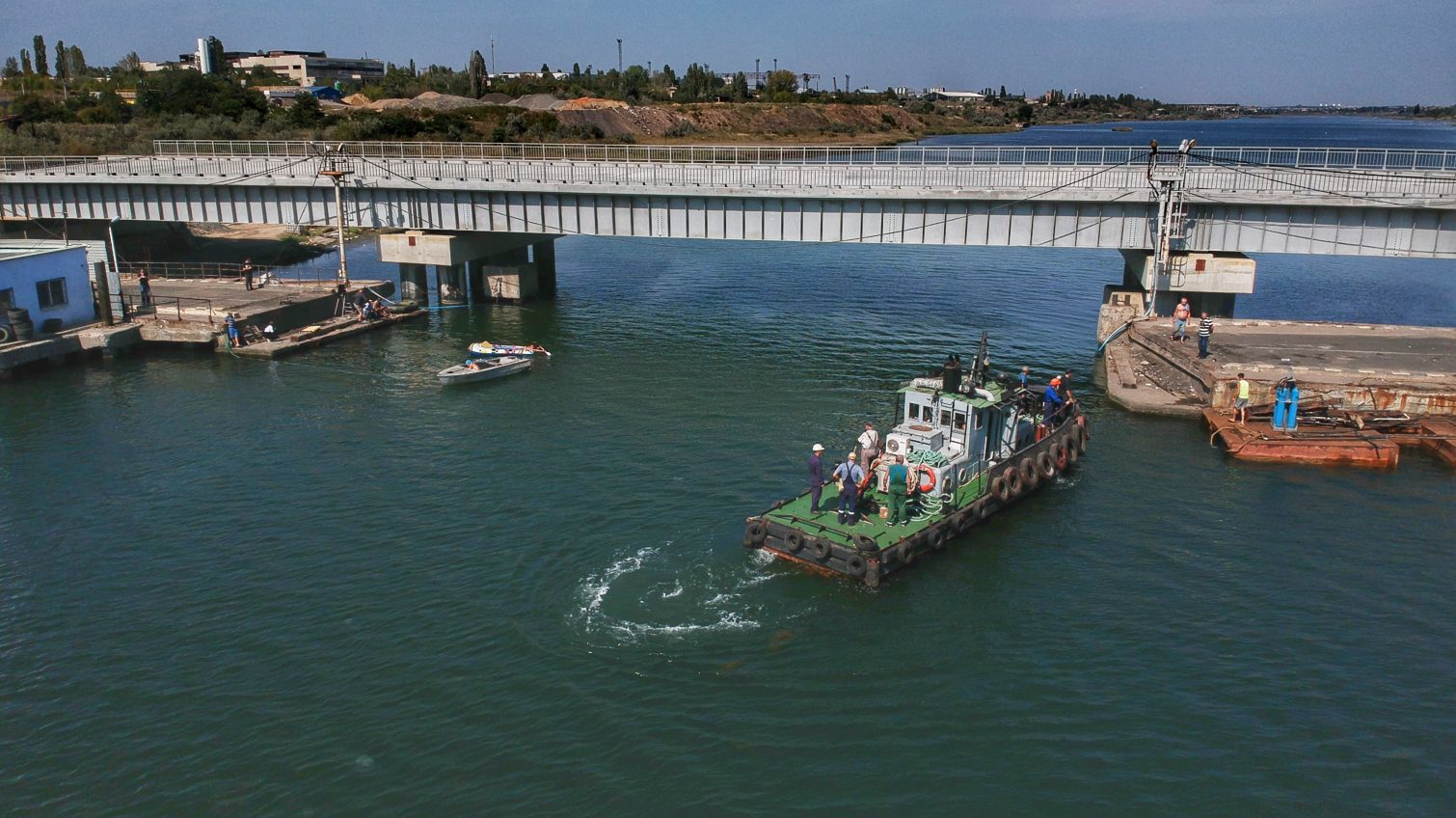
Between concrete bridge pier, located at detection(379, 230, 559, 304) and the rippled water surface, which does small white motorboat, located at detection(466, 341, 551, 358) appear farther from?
concrete bridge pier, located at detection(379, 230, 559, 304)

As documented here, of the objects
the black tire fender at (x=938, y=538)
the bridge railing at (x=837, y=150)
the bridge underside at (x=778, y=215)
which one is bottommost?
the black tire fender at (x=938, y=538)

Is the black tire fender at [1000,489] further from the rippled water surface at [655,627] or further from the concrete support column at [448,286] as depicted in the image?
the concrete support column at [448,286]

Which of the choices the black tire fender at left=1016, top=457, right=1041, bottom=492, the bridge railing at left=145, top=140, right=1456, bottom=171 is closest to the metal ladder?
the bridge railing at left=145, top=140, right=1456, bottom=171

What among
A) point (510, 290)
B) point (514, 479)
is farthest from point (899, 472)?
point (510, 290)

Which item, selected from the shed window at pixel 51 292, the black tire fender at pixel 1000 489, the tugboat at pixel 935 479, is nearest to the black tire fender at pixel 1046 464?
the tugboat at pixel 935 479

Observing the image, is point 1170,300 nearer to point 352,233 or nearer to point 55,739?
point 55,739

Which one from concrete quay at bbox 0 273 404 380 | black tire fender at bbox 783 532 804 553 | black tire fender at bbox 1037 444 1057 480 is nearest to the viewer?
black tire fender at bbox 783 532 804 553
